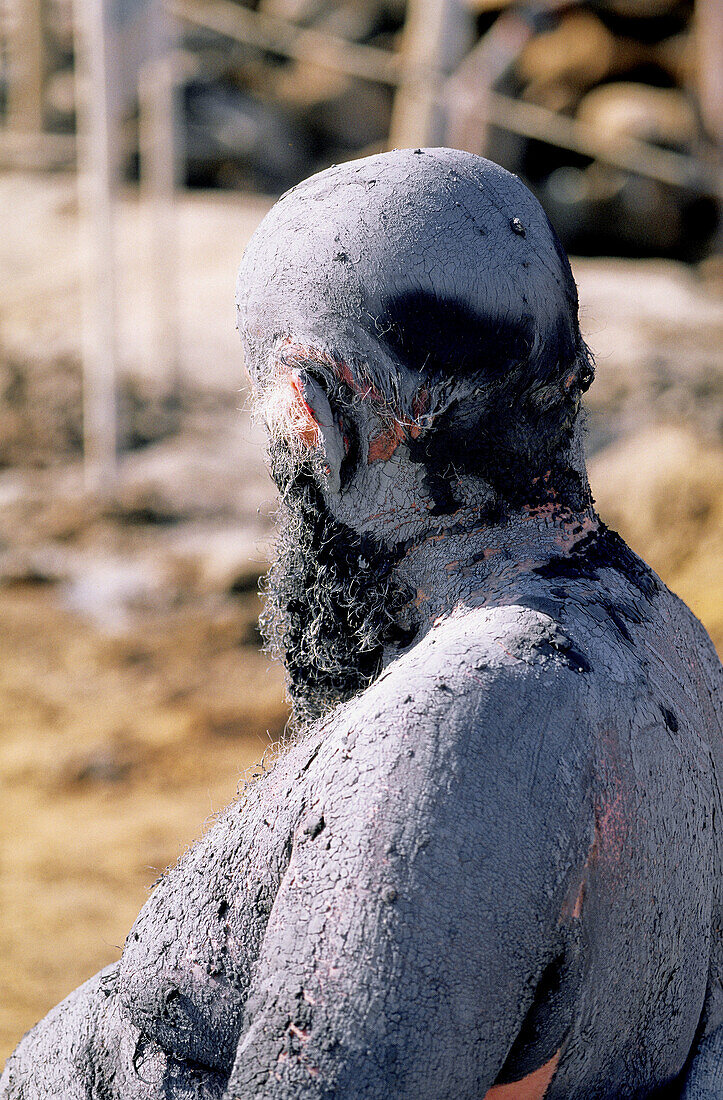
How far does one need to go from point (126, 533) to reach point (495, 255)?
21.0 ft

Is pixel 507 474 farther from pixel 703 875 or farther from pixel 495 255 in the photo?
pixel 703 875

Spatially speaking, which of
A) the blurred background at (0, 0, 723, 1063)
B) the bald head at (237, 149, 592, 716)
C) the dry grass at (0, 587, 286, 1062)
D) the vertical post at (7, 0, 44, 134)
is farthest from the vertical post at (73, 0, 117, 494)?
the bald head at (237, 149, 592, 716)

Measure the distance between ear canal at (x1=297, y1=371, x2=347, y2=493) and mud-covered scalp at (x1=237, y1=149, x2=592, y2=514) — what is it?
14 mm

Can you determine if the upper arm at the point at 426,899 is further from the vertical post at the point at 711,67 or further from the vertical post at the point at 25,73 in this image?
the vertical post at the point at 25,73

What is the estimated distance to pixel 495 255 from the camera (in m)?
1.35

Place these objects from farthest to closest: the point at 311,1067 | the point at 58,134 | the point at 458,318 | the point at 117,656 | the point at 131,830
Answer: the point at 58,134 → the point at 117,656 → the point at 131,830 → the point at 458,318 → the point at 311,1067

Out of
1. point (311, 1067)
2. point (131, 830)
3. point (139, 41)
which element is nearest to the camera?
point (311, 1067)

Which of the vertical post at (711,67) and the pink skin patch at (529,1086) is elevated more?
the vertical post at (711,67)

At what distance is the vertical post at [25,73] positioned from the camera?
11.7 m

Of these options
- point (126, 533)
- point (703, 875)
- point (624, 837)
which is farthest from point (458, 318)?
point (126, 533)

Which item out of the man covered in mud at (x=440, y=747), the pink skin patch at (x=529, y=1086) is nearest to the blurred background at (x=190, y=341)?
the man covered in mud at (x=440, y=747)

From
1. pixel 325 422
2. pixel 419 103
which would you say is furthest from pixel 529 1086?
pixel 419 103

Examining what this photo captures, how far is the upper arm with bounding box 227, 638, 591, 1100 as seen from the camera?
1140mm

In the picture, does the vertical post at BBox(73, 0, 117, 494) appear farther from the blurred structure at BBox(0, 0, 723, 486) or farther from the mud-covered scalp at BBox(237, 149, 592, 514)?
the mud-covered scalp at BBox(237, 149, 592, 514)
